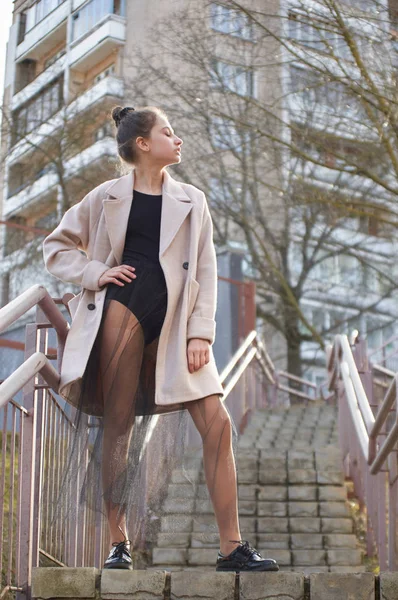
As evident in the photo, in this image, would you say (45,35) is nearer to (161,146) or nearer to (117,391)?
(161,146)

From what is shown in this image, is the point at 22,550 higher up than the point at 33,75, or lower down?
lower down

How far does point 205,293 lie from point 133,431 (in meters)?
0.63

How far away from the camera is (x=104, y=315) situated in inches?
173

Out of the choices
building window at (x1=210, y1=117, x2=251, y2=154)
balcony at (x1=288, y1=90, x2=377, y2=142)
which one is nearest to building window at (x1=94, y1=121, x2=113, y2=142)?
building window at (x1=210, y1=117, x2=251, y2=154)

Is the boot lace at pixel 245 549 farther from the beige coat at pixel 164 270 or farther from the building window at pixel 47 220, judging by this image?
the building window at pixel 47 220

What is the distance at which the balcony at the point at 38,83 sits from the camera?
1281 centimetres

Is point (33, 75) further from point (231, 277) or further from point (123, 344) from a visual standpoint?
point (123, 344)

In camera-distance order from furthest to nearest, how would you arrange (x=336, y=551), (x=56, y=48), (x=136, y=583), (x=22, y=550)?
(x=56, y=48) → (x=336, y=551) → (x=22, y=550) → (x=136, y=583)

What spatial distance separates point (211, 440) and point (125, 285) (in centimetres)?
71

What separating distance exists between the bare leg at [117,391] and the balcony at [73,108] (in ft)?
35.6

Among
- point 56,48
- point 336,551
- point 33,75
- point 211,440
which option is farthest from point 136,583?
point 33,75

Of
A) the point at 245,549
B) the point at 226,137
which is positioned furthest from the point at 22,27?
the point at 226,137

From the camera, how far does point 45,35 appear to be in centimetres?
1029

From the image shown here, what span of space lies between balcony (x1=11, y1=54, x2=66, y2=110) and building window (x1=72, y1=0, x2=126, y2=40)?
38.3 inches
